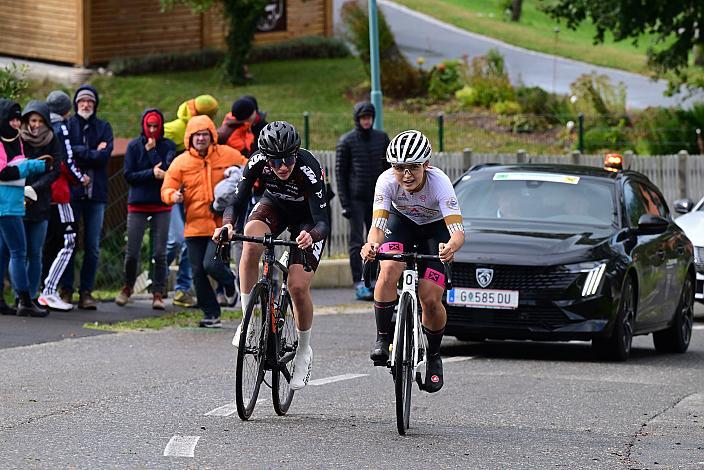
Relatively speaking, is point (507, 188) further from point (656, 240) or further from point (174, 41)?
point (174, 41)

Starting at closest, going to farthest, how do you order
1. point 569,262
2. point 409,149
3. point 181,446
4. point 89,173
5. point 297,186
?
point 181,446, point 409,149, point 297,186, point 569,262, point 89,173

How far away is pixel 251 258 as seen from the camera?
10789 millimetres

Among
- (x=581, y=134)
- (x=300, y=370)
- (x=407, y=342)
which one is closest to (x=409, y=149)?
(x=407, y=342)

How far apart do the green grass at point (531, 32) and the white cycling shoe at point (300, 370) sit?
134 feet

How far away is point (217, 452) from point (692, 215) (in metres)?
11.5

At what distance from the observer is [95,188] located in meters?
16.2

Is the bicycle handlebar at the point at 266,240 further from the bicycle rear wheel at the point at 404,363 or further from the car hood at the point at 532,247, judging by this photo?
the car hood at the point at 532,247

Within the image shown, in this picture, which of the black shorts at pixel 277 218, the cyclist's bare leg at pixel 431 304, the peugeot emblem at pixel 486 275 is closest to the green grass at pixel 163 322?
the peugeot emblem at pixel 486 275

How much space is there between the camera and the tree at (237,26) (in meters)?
38.2

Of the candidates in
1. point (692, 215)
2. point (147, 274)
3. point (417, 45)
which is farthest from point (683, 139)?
point (417, 45)

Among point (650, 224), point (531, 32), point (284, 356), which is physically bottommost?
point (284, 356)

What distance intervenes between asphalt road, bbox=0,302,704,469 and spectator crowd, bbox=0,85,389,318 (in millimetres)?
1291

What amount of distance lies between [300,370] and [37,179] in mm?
5569

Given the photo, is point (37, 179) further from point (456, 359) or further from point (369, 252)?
point (369, 252)
